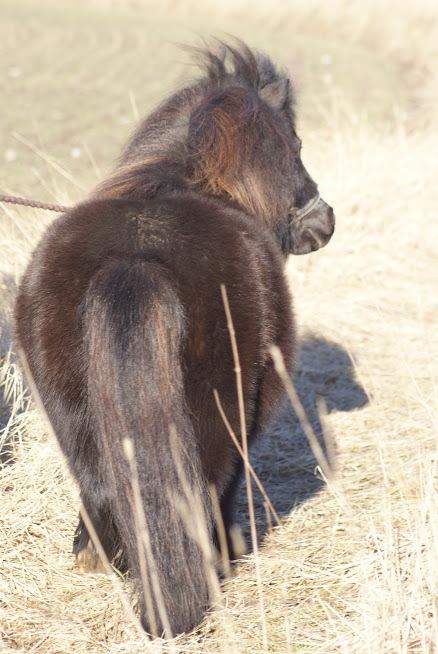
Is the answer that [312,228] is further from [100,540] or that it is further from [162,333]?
[100,540]

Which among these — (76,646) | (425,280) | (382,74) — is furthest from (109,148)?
(76,646)

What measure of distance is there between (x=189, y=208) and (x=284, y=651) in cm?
145

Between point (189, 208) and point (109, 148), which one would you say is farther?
point (109, 148)

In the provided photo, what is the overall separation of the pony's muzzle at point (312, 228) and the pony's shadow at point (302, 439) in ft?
2.40

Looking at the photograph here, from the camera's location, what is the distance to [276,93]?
3703 mm

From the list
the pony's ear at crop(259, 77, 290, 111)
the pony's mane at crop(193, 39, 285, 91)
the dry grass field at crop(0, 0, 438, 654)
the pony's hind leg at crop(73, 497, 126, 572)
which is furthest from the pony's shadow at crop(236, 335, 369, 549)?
the pony's mane at crop(193, 39, 285, 91)

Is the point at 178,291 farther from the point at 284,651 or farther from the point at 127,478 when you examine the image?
the point at 284,651

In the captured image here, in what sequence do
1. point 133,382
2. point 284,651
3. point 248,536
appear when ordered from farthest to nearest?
point 248,536, point 284,651, point 133,382

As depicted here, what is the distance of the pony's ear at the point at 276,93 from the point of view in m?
3.68

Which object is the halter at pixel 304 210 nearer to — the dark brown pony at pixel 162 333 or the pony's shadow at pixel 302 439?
the dark brown pony at pixel 162 333

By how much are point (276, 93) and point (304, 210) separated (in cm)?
50

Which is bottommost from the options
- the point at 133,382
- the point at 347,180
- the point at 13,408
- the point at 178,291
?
the point at 347,180

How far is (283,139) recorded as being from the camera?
3.36 meters

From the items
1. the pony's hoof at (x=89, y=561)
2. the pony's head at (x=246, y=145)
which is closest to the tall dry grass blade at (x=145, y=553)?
the pony's hoof at (x=89, y=561)
